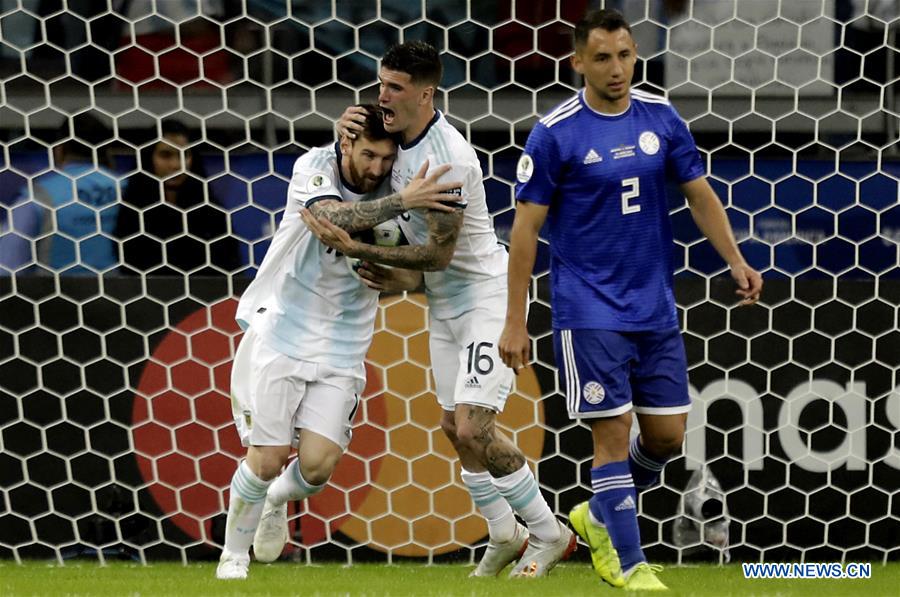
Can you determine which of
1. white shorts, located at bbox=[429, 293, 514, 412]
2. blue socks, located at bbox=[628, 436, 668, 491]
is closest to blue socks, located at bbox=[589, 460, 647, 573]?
blue socks, located at bbox=[628, 436, 668, 491]

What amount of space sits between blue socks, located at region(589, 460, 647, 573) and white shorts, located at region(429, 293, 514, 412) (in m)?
0.65

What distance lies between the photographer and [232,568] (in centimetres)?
473

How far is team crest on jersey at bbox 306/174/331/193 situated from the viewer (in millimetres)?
4555

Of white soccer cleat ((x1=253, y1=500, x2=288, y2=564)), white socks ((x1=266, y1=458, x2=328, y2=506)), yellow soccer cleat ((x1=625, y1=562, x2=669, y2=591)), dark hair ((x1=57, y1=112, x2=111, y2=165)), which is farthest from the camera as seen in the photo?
dark hair ((x1=57, y1=112, x2=111, y2=165))

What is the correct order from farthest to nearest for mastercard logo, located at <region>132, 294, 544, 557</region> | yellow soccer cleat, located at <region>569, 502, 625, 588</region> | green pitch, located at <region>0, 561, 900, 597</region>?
1. mastercard logo, located at <region>132, 294, 544, 557</region>
2. yellow soccer cleat, located at <region>569, 502, 625, 588</region>
3. green pitch, located at <region>0, 561, 900, 597</region>

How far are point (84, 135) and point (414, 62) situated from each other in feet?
5.13

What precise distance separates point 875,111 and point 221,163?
8.50ft

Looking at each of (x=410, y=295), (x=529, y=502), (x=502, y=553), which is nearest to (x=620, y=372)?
(x=529, y=502)

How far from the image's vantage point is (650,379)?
14.1ft

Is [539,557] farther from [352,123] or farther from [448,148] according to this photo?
[352,123]

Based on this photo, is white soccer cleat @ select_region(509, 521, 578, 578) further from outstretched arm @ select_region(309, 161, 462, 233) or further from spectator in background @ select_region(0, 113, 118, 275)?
spectator in background @ select_region(0, 113, 118, 275)

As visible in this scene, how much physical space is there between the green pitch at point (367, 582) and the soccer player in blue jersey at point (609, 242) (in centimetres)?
40

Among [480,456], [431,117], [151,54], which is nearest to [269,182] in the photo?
[151,54]

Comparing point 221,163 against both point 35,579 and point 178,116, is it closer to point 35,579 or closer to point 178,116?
point 178,116
